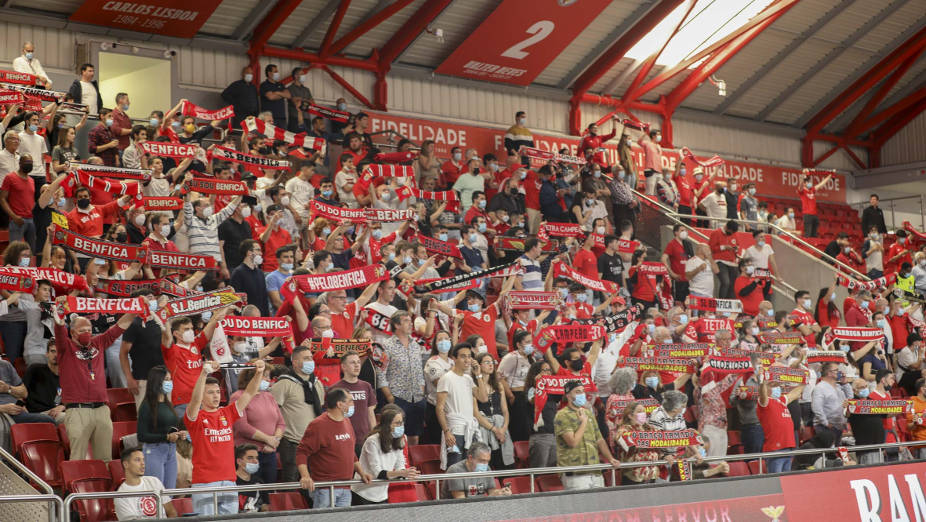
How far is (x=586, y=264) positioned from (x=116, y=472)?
8.66 m

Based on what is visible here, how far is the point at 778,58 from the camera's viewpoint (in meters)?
26.7

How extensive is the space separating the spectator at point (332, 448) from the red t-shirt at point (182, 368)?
1.29 m

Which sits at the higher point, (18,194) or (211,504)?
(18,194)

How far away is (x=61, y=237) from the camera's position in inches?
447

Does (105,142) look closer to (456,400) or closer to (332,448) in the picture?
(456,400)

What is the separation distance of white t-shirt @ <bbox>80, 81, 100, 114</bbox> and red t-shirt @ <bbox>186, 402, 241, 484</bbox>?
346 inches

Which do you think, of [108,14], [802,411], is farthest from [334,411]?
[108,14]

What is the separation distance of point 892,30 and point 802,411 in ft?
50.3

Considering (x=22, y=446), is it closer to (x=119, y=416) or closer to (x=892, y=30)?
(x=119, y=416)

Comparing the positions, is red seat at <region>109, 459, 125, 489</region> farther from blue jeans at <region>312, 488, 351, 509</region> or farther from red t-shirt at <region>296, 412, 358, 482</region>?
blue jeans at <region>312, 488, 351, 509</region>

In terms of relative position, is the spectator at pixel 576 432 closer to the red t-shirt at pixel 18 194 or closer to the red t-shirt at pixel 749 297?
the red t-shirt at pixel 18 194

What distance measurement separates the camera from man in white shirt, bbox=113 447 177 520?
26.7 ft

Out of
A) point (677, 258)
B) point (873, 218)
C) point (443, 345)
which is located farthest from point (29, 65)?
point (873, 218)

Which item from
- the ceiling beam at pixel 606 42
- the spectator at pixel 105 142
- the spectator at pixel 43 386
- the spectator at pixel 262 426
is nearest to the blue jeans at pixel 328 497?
the spectator at pixel 262 426
